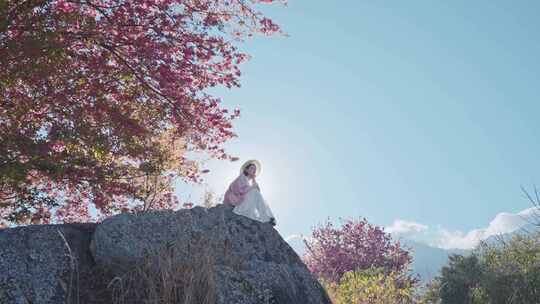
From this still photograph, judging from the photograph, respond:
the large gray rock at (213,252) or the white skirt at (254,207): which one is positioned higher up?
the white skirt at (254,207)

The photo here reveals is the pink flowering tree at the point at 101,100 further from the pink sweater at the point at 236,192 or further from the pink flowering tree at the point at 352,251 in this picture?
the pink flowering tree at the point at 352,251

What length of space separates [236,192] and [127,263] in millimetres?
4725

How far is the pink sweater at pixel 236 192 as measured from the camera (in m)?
11.7

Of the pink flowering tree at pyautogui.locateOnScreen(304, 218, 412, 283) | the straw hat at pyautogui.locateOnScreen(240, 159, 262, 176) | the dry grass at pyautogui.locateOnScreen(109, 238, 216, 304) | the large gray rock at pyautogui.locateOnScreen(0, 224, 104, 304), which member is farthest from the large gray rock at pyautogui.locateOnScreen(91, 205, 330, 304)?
the pink flowering tree at pyautogui.locateOnScreen(304, 218, 412, 283)

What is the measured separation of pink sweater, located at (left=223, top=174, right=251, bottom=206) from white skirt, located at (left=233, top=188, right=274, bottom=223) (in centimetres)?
10

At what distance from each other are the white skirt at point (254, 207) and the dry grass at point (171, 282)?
4.51 metres

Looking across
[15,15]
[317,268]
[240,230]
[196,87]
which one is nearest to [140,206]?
[196,87]

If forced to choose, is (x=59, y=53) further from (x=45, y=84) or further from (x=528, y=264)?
(x=528, y=264)

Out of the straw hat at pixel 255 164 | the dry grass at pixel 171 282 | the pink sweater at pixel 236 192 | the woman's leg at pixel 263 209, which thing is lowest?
the dry grass at pixel 171 282

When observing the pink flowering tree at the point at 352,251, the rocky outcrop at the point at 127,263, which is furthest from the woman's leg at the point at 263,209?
the pink flowering tree at the point at 352,251

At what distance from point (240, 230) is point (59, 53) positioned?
4.39 meters

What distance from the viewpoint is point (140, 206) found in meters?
12.7

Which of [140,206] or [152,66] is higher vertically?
[152,66]

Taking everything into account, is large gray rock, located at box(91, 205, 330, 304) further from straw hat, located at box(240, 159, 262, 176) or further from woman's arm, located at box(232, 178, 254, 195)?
straw hat, located at box(240, 159, 262, 176)
